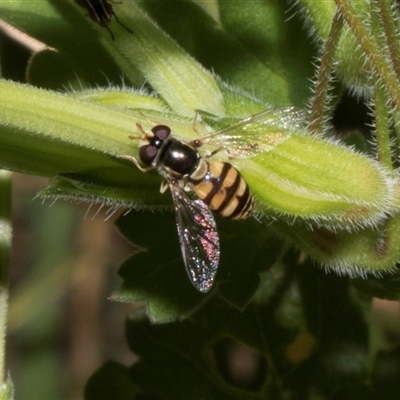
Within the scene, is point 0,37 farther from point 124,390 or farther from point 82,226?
point 82,226

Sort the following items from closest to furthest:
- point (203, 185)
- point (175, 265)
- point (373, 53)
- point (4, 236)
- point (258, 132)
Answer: point (373, 53) < point (258, 132) < point (4, 236) < point (203, 185) < point (175, 265)

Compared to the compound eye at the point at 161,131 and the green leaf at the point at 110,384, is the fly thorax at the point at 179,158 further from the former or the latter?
the green leaf at the point at 110,384

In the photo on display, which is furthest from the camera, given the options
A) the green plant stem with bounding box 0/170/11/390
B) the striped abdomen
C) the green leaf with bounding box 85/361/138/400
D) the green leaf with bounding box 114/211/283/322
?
the green leaf with bounding box 85/361/138/400

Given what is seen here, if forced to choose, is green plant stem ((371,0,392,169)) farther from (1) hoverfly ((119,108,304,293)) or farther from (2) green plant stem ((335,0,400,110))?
(1) hoverfly ((119,108,304,293))

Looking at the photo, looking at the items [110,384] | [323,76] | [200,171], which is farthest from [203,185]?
[110,384]

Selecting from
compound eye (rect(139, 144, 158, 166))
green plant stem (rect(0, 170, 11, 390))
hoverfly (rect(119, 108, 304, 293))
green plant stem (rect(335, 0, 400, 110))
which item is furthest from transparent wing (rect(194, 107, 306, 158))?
green plant stem (rect(0, 170, 11, 390))

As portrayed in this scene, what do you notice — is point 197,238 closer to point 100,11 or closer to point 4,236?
point 4,236
